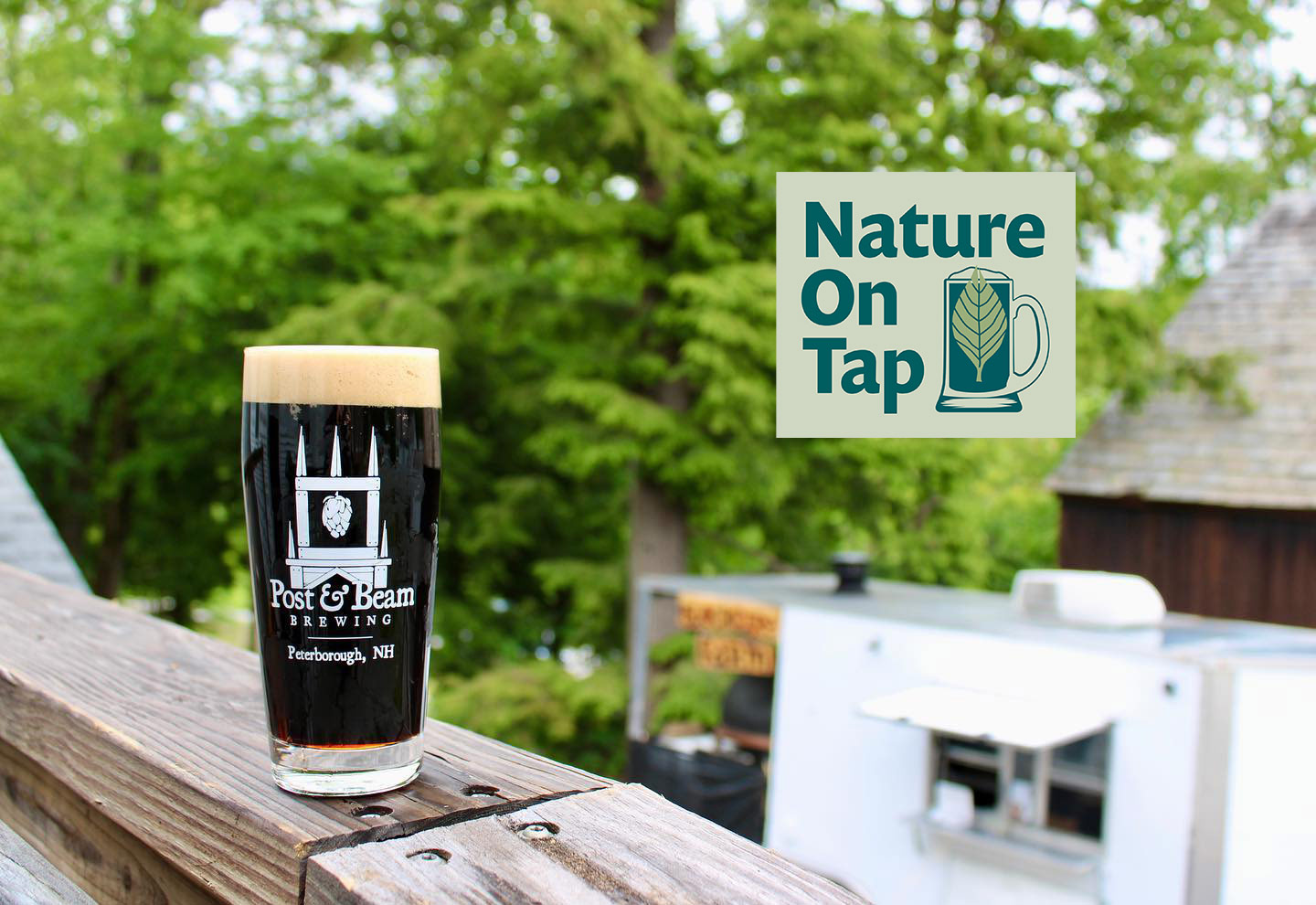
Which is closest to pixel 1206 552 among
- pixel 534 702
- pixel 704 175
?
pixel 704 175

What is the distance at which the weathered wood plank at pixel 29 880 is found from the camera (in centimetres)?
72

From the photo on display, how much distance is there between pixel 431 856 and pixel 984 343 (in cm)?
42

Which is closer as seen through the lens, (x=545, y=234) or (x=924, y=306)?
(x=924, y=306)

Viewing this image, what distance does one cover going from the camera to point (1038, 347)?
0.71m

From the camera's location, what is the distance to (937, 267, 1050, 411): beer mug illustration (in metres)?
0.71

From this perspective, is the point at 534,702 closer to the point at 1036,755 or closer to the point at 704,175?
the point at 704,175

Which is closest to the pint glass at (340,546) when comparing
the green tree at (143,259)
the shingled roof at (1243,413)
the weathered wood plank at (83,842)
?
the weathered wood plank at (83,842)

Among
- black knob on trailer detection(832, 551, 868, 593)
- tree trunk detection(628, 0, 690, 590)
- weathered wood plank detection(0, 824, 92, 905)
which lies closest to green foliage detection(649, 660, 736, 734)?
tree trunk detection(628, 0, 690, 590)

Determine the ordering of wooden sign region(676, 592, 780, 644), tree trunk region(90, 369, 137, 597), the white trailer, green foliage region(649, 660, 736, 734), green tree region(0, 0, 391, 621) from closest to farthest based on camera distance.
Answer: the white trailer < wooden sign region(676, 592, 780, 644) < green foliage region(649, 660, 736, 734) < green tree region(0, 0, 391, 621) < tree trunk region(90, 369, 137, 597)

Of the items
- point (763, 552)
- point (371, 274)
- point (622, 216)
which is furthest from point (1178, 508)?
point (371, 274)

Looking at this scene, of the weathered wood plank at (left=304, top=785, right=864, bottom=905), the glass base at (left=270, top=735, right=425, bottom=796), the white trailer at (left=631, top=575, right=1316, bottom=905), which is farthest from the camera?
the white trailer at (left=631, top=575, right=1316, bottom=905)

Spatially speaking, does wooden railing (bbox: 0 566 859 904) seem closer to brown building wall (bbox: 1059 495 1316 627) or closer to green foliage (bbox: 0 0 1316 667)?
green foliage (bbox: 0 0 1316 667)

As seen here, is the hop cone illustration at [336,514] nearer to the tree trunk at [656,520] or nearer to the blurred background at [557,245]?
the blurred background at [557,245]

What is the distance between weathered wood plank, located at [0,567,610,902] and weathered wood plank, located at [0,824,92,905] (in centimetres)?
3
